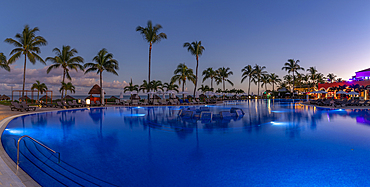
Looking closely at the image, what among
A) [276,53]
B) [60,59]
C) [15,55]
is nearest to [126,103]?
[60,59]

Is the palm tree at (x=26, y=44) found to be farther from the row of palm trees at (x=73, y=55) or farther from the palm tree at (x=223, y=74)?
the palm tree at (x=223, y=74)

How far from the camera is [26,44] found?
21641 millimetres

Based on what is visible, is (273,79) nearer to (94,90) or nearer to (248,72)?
(248,72)

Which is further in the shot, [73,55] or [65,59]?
[73,55]

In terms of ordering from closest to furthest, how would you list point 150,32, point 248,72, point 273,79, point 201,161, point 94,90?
point 201,161 < point 150,32 < point 94,90 < point 248,72 < point 273,79

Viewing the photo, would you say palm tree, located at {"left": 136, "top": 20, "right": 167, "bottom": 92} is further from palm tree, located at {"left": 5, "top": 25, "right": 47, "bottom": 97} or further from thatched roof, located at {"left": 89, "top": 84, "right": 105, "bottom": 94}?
thatched roof, located at {"left": 89, "top": 84, "right": 105, "bottom": 94}

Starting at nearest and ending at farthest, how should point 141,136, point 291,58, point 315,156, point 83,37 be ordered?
1. point 315,156
2. point 141,136
3. point 83,37
4. point 291,58

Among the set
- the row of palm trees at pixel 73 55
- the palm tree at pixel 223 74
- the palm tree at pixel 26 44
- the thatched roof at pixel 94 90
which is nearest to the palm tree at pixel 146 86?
the row of palm trees at pixel 73 55

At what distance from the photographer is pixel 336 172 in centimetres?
376

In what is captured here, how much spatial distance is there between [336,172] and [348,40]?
3328 cm

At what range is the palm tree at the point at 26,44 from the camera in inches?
838

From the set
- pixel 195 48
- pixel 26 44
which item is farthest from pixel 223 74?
pixel 26 44

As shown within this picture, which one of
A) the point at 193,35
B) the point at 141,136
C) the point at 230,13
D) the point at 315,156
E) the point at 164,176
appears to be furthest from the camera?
the point at 193,35

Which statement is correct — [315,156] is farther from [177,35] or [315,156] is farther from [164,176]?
[177,35]
